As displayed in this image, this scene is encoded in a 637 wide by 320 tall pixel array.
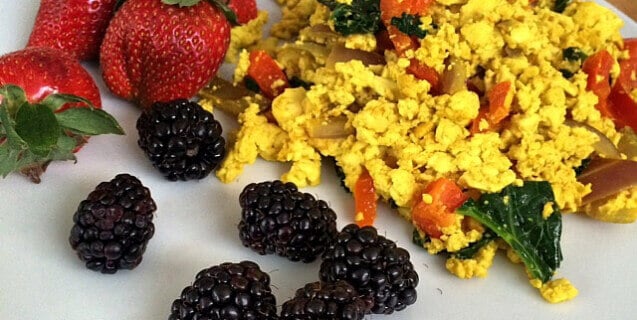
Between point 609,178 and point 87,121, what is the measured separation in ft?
3.37

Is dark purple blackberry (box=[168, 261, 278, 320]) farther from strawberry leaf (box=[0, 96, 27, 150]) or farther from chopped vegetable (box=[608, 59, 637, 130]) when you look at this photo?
chopped vegetable (box=[608, 59, 637, 130])

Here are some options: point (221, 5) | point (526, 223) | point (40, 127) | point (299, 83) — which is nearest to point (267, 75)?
point (299, 83)

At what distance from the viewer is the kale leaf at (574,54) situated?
174cm

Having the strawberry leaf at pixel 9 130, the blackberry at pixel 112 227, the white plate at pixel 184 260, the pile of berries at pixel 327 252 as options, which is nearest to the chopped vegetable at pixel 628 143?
the white plate at pixel 184 260

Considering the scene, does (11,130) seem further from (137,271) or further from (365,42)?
(365,42)

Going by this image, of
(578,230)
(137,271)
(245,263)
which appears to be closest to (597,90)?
(578,230)

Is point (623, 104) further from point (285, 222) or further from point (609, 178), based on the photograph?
point (285, 222)

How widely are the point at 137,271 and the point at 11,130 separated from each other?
333 millimetres

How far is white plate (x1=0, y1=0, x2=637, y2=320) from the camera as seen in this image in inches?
57.3

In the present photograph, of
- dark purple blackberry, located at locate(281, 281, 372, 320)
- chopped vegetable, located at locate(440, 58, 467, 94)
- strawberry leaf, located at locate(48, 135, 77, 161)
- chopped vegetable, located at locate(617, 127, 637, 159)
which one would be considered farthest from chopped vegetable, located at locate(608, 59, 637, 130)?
strawberry leaf, located at locate(48, 135, 77, 161)

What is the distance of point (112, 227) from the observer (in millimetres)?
1433

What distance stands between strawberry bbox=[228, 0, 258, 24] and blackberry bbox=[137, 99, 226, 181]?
1.45ft

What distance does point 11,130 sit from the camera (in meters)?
1.46

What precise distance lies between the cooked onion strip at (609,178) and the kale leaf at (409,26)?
44 centimetres
